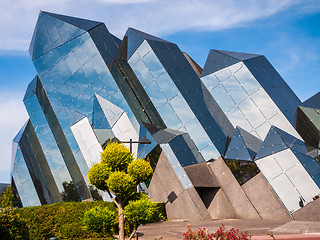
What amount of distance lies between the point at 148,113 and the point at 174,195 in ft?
21.9

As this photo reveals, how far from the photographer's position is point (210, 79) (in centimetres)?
2295

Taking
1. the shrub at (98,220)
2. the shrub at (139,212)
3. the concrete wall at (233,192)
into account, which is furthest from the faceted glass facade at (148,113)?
the shrub at (98,220)

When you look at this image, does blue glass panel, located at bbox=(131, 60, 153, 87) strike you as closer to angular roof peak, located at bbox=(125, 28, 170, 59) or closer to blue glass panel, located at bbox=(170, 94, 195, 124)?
angular roof peak, located at bbox=(125, 28, 170, 59)

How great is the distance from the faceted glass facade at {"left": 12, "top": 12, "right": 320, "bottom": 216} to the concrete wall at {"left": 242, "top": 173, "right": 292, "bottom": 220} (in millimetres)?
344

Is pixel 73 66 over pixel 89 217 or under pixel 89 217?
over

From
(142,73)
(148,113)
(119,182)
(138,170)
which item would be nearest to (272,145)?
(148,113)

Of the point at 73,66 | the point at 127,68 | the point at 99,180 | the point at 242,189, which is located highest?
the point at 73,66

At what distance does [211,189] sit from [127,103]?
8.49m

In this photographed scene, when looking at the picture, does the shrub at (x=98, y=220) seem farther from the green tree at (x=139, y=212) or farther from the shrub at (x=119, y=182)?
the shrub at (x=119, y=182)

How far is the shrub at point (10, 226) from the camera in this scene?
9688 mm

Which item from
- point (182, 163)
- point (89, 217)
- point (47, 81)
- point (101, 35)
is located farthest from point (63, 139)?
point (89, 217)

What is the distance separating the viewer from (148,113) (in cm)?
2255

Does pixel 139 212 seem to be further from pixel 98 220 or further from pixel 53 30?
pixel 53 30

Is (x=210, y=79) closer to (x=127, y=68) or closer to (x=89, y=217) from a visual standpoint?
(x=127, y=68)
